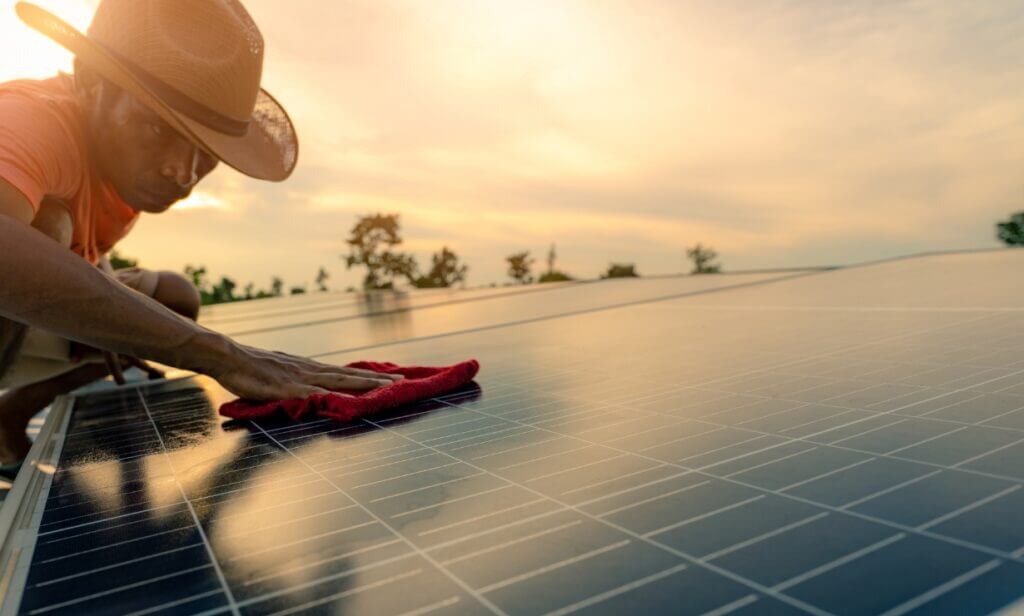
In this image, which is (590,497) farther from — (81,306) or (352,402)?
(81,306)

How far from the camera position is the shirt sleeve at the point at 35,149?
178 centimetres

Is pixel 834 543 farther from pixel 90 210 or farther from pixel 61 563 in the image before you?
pixel 90 210

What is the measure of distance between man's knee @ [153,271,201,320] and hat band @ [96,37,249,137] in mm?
1412

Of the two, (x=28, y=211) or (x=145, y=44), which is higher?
(x=145, y=44)

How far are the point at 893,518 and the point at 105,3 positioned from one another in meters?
2.25

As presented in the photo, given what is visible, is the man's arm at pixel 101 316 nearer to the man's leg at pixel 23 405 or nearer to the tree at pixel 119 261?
the man's leg at pixel 23 405

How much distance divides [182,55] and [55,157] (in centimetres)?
43

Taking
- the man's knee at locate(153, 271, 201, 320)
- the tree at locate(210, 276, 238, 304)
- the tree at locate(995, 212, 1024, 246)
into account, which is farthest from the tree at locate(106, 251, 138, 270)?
the tree at locate(995, 212, 1024, 246)

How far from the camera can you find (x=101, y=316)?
1.72 meters

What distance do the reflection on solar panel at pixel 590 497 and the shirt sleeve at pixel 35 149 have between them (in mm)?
654

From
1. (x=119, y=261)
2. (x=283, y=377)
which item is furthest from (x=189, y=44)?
(x=119, y=261)

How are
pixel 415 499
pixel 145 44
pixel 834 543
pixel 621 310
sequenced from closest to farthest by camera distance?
pixel 834 543, pixel 415 499, pixel 145 44, pixel 621 310

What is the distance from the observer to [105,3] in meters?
2.07

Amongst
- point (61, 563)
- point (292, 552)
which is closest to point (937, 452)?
point (292, 552)
